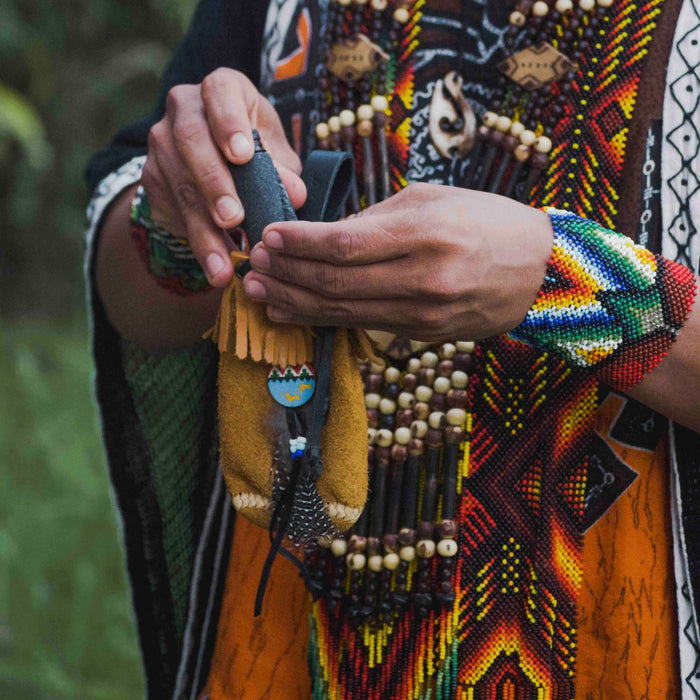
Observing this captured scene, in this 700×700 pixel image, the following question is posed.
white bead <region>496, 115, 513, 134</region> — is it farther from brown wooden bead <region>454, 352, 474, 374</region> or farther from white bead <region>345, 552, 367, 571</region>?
white bead <region>345, 552, 367, 571</region>

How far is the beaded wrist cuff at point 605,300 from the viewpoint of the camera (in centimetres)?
84

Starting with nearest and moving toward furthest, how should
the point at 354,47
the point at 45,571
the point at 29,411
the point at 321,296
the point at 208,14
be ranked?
the point at 321,296 < the point at 354,47 < the point at 208,14 < the point at 45,571 < the point at 29,411

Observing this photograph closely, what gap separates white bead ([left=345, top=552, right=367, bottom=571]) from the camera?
99 cm

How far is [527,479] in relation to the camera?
985mm

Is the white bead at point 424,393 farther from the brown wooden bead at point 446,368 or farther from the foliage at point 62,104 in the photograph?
the foliage at point 62,104

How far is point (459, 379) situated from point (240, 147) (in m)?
0.36

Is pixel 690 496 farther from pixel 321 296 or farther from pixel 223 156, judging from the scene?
pixel 223 156

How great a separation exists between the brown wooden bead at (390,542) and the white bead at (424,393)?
0.53 ft

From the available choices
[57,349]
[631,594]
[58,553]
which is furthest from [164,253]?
[57,349]

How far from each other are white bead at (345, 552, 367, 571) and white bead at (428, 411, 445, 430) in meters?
0.17

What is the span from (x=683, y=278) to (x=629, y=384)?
4.7 inches

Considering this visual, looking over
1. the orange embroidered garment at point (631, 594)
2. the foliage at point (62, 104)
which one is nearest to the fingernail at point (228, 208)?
the orange embroidered garment at point (631, 594)

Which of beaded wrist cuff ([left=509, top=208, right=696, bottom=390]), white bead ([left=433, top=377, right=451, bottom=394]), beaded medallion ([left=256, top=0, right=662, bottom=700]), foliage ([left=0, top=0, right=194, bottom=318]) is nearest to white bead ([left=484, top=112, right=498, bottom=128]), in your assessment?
beaded medallion ([left=256, top=0, right=662, bottom=700])

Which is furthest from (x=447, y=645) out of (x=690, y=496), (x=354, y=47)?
(x=354, y=47)
